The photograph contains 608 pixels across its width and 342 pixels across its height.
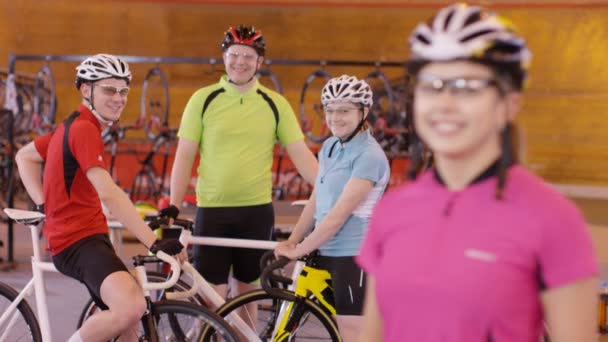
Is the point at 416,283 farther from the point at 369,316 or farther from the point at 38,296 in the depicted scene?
the point at 38,296

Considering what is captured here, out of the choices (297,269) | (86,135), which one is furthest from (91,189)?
(297,269)

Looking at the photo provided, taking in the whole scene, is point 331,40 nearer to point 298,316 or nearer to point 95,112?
point 298,316

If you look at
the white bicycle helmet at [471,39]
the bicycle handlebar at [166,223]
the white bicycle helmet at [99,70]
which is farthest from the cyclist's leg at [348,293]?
the white bicycle helmet at [471,39]

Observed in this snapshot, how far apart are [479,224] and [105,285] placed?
2.34m

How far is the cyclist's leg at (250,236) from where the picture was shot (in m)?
4.73

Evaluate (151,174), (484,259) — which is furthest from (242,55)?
(151,174)

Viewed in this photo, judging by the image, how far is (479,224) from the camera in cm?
160

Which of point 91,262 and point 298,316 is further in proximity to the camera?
point 298,316

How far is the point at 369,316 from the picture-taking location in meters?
1.88

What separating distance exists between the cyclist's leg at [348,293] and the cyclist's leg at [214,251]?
0.90m

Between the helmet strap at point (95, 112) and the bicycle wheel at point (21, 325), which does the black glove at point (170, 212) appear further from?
the bicycle wheel at point (21, 325)

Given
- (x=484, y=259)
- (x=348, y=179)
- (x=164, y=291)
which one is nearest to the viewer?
(x=484, y=259)

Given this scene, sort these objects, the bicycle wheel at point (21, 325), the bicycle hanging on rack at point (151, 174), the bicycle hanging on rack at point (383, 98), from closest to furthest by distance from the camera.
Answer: the bicycle wheel at point (21, 325) < the bicycle hanging on rack at point (151, 174) < the bicycle hanging on rack at point (383, 98)

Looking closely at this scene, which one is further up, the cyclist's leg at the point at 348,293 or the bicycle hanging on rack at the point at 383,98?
the bicycle hanging on rack at the point at 383,98
